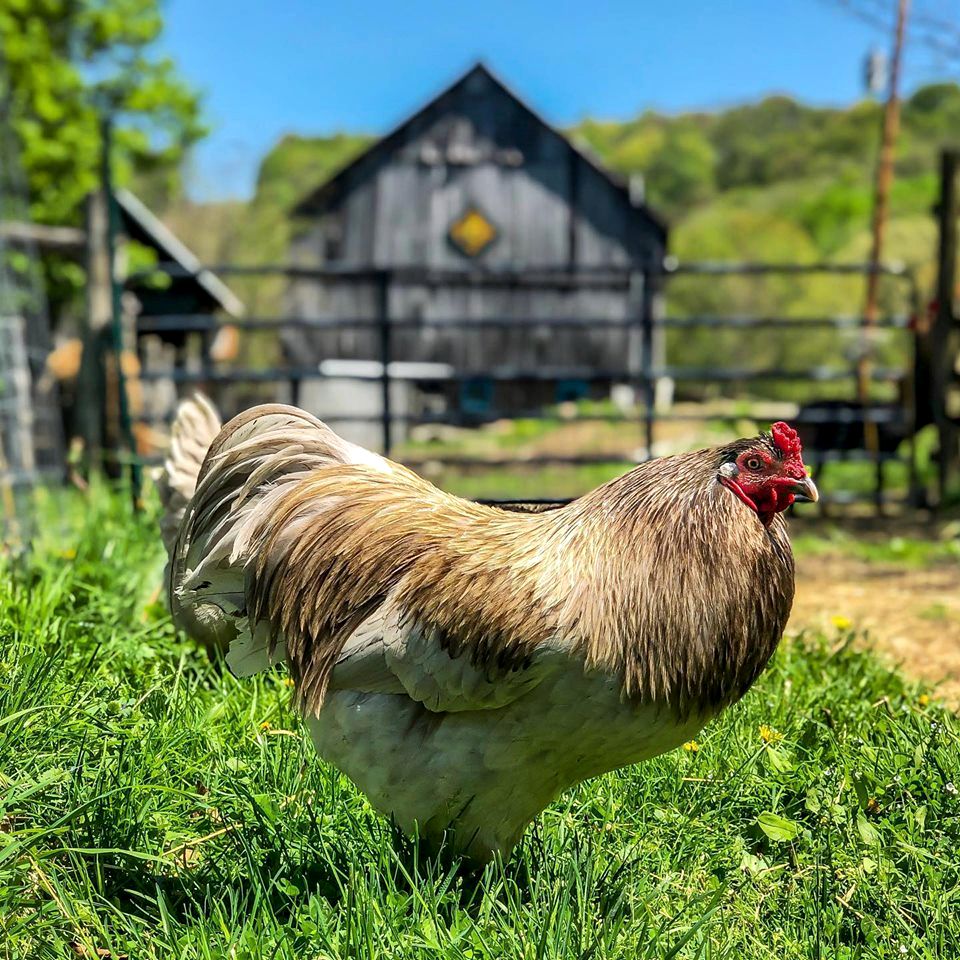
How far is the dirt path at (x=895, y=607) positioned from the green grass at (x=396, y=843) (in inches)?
44.8

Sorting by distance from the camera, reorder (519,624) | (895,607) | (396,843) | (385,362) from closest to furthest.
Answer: (519,624) → (396,843) → (895,607) → (385,362)

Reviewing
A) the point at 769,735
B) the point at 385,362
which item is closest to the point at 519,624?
the point at 769,735

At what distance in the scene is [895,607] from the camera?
627cm

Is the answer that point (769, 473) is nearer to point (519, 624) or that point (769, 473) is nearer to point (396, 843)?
point (519, 624)

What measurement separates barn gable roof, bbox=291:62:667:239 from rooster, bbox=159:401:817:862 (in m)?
21.9

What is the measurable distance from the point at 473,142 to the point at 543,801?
2300 centimetres

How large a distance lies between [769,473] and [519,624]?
690mm

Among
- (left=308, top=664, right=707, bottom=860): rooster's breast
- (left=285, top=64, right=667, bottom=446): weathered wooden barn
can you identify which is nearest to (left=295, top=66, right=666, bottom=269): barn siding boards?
(left=285, top=64, right=667, bottom=446): weathered wooden barn

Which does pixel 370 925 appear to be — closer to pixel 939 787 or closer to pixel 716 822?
pixel 716 822

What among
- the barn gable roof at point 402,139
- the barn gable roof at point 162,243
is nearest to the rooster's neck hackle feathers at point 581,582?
the barn gable roof at point 162,243

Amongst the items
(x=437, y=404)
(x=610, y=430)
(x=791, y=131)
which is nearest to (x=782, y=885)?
(x=610, y=430)

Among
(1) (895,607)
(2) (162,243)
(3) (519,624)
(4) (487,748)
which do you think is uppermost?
(2) (162,243)

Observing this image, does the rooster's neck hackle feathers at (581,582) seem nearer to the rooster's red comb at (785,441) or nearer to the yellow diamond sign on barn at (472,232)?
the rooster's red comb at (785,441)

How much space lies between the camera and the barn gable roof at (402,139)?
77.4ft
